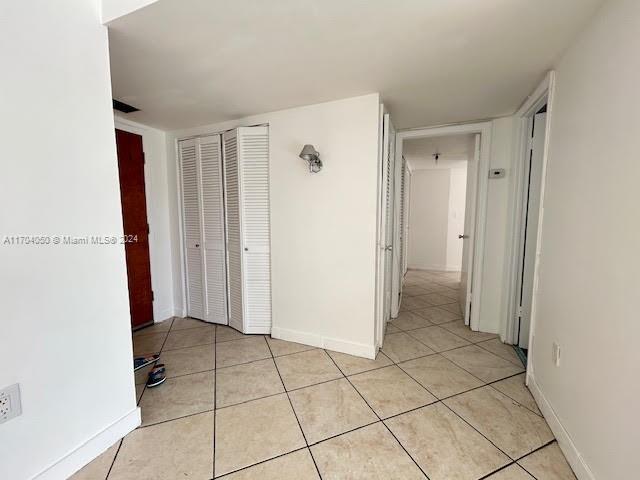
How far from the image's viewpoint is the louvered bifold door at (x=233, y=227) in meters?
2.62

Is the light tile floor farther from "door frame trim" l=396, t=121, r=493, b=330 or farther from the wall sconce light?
the wall sconce light

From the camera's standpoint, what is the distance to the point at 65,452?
1238 mm

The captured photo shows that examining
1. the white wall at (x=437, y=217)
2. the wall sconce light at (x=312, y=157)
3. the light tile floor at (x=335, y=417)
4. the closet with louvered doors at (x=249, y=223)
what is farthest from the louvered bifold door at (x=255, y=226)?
the white wall at (x=437, y=217)

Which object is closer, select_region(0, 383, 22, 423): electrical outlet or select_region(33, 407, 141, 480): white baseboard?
select_region(0, 383, 22, 423): electrical outlet

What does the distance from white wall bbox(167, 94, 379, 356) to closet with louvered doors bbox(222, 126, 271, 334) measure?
0.11 metres

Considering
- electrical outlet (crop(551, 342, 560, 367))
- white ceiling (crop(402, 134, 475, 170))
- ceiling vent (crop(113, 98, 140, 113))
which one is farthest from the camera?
white ceiling (crop(402, 134, 475, 170))

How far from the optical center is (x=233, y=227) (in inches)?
108

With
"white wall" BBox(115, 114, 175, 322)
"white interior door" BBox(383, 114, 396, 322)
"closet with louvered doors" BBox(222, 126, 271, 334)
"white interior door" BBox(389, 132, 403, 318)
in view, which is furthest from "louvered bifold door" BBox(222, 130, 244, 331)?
"white interior door" BBox(389, 132, 403, 318)

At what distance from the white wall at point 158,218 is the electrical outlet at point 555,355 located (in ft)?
11.6

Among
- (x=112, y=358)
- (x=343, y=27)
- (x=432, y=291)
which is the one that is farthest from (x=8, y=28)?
(x=432, y=291)

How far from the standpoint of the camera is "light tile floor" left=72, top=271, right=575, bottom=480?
1.28 m

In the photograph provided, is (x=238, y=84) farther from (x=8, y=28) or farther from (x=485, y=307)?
(x=485, y=307)

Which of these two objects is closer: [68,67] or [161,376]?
[68,67]

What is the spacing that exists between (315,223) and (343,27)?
139 cm
